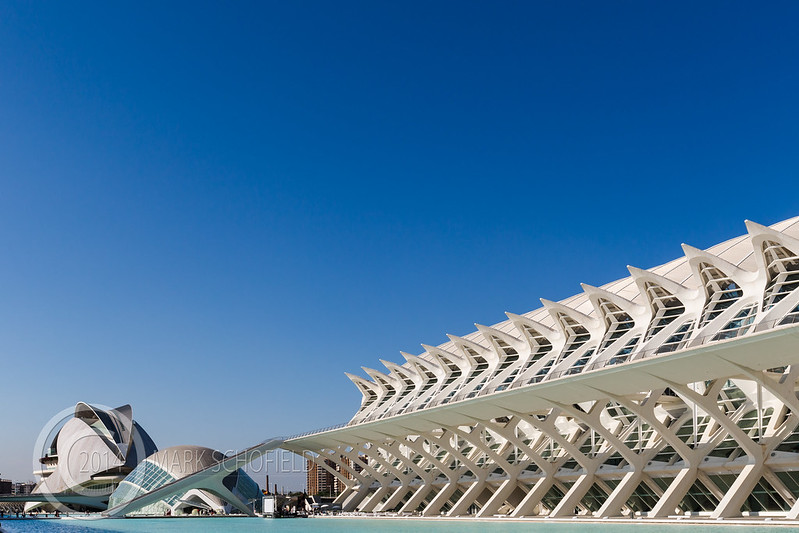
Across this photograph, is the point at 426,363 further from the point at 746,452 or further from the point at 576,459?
the point at 746,452

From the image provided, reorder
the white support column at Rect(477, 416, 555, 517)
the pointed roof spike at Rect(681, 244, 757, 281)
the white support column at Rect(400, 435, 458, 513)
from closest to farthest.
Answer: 1. the pointed roof spike at Rect(681, 244, 757, 281)
2. the white support column at Rect(477, 416, 555, 517)
3. the white support column at Rect(400, 435, 458, 513)

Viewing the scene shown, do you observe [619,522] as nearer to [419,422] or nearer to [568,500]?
[568,500]

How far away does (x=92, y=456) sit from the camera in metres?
87.9

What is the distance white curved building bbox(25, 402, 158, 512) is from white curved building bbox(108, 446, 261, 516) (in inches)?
711

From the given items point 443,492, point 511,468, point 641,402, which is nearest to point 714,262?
point 641,402

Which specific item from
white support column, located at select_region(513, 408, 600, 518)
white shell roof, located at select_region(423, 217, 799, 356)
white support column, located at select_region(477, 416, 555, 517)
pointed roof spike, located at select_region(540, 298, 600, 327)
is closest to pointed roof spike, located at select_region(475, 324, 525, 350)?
white shell roof, located at select_region(423, 217, 799, 356)

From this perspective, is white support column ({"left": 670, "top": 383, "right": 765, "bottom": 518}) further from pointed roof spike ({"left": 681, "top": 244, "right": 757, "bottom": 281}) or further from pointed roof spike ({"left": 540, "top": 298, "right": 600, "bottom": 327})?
pointed roof spike ({"left": 540, "top": 298, "right": 600, "bottom": 327})

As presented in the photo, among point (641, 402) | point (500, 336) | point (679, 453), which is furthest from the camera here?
point (500, 336)

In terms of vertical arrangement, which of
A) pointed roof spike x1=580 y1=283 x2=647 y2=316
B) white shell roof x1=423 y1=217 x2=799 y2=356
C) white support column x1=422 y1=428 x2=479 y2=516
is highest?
white shell roof x1=423 y1=217 x2=799 y2=356

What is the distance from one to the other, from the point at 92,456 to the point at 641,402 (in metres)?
73.1

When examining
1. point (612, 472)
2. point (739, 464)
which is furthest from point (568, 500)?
point (739, 464)

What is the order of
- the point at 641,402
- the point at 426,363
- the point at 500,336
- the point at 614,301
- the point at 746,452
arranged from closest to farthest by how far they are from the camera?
the point at 746,452 → the point at 641,402 → the point at 614,301 → the point at 500,336 → the point at 426,363

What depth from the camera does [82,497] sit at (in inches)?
3393

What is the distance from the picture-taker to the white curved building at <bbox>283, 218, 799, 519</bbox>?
1033 inches
